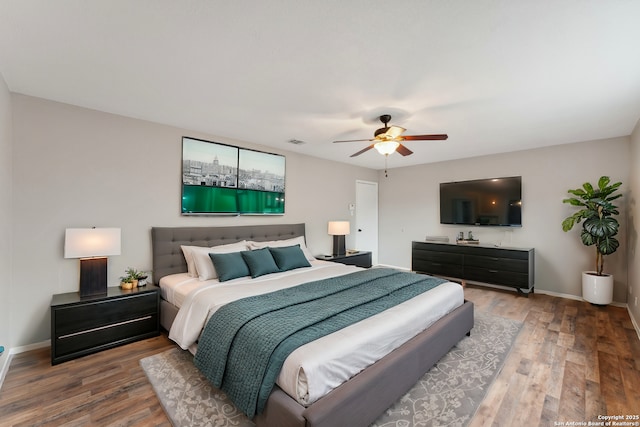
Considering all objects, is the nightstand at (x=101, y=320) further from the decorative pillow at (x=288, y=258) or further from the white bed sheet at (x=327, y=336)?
the decorative pillow at (x=288, y=258)

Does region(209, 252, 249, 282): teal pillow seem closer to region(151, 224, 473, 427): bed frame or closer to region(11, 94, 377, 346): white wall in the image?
region(151, 224, 473, 427): bed frame

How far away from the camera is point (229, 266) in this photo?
3.20 metres

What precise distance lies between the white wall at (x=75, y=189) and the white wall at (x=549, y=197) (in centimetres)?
463

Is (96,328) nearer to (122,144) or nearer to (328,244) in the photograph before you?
(122,144)

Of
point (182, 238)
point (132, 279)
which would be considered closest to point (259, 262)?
point (182, 238)

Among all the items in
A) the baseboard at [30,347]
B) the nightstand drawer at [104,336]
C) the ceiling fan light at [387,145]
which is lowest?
the baseboard at [30,347]

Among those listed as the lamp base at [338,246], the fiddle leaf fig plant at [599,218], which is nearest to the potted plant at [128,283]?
the lamp base at [338,246]

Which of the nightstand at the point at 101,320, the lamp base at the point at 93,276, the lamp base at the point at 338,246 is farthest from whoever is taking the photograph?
the lamp base at the point at 338,246

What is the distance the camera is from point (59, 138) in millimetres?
2855

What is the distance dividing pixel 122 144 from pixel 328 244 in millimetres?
3739

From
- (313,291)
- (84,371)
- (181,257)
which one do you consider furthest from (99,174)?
(313,291)

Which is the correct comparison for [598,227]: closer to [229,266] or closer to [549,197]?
[549,197]

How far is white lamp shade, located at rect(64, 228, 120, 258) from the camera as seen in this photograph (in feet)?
8.77

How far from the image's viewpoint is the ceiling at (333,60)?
1603 mm
